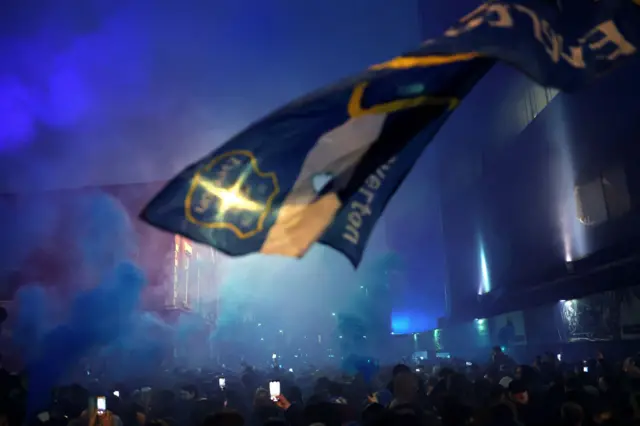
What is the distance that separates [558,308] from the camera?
17.5m

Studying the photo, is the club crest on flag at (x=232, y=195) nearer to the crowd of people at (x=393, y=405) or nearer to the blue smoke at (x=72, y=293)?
the crowd of people at (x=393, y=405)

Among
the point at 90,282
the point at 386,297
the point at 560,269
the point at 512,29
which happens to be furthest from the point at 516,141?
the point at 386,297

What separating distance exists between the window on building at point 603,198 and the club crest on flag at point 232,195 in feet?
37.1

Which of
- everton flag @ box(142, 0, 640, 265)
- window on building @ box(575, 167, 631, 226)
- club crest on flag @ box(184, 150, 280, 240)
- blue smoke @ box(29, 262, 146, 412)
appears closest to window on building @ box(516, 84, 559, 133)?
window on building @ box(575, 167, 631, 226)

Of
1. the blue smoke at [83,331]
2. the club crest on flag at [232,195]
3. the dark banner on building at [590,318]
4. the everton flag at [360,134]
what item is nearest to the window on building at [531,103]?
the dark banner on building at [590,318]

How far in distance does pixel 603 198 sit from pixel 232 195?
12.6 metres

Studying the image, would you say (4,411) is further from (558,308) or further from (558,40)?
(558,308)

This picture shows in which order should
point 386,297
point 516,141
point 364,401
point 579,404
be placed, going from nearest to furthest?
1. point 579,404
2. point 364,401
3. point 516,141
4. point 386,297

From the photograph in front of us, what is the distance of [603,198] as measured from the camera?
46.3 feet

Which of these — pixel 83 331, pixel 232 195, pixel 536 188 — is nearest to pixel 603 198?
pixel 536 188

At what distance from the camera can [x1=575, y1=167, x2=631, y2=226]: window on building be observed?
13.2 m

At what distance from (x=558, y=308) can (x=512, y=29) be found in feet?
49.3

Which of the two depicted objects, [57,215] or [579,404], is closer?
[579,404]

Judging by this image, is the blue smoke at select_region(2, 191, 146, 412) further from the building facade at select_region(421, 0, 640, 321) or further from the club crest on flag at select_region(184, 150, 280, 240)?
the building facade at select_region(421, 0, 640, 321)
